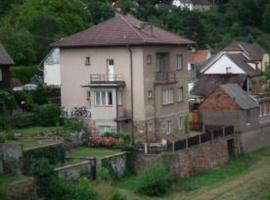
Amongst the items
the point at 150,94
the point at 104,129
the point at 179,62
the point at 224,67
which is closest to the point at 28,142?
the point at 104,129

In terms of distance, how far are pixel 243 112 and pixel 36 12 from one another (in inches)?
1219

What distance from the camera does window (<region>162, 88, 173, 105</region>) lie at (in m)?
57.6

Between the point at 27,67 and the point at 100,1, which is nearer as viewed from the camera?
the point at 27,67

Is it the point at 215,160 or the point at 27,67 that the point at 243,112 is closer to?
the point at 215,160

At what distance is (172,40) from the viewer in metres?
58.4

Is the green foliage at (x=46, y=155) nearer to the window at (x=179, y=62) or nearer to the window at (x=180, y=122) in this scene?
the window at (x=180, y=122)

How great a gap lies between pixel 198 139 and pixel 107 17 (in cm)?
6780

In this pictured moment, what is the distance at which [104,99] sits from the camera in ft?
182

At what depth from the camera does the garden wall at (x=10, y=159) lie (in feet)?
137

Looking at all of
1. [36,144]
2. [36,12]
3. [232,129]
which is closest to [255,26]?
[36,12]

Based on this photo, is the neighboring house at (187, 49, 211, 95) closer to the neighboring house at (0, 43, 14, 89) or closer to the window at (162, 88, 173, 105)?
the window at (162, 88, 173, 105)

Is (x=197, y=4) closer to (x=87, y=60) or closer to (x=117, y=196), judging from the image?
(x=87, y=60)

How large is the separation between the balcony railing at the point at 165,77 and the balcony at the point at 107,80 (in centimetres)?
258

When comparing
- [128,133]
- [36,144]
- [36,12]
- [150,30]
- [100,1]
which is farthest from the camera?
[100,1]
